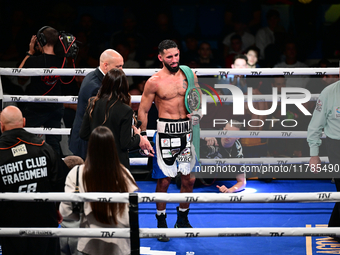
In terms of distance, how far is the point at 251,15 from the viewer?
293 inches

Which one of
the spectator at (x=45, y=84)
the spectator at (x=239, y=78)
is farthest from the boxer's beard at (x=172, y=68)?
the spectator at (x=239, y=78)

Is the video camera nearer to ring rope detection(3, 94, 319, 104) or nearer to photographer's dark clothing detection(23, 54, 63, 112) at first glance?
photographer's dark clothing detection(23, 54, 63, 112)

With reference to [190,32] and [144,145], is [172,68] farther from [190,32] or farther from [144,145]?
[190,32]

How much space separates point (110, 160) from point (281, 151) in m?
3.64

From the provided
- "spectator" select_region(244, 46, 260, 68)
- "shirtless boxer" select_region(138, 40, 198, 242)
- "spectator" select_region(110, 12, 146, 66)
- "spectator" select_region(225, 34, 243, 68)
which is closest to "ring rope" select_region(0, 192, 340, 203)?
"shirtless boxer" select_region(138, 40, 198, 242)

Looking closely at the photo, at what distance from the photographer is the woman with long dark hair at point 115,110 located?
10.6 ft

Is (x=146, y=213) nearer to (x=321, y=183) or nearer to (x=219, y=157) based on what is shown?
(x=219, y=157)

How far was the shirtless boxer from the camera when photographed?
12.7 feet

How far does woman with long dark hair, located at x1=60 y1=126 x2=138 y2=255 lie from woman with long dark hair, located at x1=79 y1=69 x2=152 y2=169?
2.43 ft

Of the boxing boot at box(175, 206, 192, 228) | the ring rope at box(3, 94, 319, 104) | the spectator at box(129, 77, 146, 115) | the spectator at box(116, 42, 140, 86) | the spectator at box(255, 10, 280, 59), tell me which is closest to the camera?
the boxing boot at box(175, 206, 192, 228)

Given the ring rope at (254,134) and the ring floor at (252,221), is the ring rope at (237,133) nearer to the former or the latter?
the ring rope at (254,134)

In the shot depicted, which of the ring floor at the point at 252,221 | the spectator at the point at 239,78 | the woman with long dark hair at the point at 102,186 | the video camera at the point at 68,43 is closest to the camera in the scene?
the woman with long dark hair at the point at 102,186

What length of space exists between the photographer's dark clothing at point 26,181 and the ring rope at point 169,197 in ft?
0.64

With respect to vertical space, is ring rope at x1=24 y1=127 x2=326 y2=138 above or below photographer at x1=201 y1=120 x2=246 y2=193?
above
